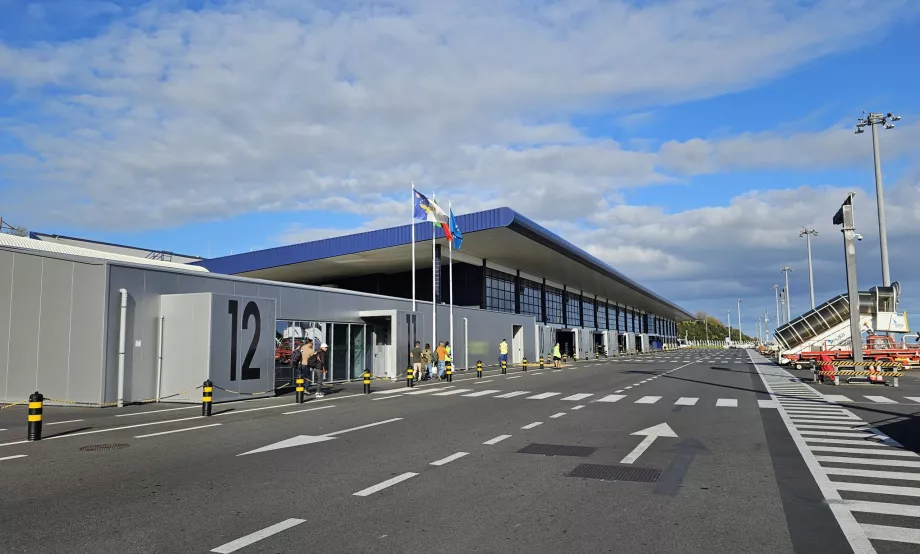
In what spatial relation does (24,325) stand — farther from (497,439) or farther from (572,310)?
(572,310)

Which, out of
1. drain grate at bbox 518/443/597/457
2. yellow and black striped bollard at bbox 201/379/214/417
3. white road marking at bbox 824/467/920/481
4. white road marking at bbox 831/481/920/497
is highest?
yellow and black striped bollard at bbox 201/379/214/417

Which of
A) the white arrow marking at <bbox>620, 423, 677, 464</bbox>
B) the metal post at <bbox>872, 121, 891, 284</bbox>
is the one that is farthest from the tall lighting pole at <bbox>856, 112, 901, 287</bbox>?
the white arrow marking at <bbox>620, 423, 677, 464</bbox>

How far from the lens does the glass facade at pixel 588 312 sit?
3312 inches

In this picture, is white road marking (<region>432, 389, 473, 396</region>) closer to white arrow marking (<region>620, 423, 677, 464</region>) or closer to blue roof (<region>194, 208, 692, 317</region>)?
white arrow marking (<region>620, 423, 677, 464</region>)

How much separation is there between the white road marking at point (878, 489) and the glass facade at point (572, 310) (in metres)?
67.1

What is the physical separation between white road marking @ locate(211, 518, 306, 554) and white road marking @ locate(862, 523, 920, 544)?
524 cm

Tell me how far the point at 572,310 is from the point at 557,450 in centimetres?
6914

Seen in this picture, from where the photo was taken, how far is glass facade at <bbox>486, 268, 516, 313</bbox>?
51.2m

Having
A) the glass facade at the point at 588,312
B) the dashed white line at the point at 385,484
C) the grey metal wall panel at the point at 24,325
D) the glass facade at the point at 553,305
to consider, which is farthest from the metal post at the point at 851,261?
the glass facade at the point at 588,312

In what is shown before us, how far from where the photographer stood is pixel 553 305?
69375 mm

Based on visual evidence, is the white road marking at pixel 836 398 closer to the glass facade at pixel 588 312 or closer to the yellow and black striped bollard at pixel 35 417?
the yellow and black striped bollard at pixel 35 417

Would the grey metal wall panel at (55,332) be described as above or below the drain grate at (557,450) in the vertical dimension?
above

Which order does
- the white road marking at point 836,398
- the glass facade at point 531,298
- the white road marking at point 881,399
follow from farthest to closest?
the glass facade at point 531,298 < the white road marking at point 836,398 < the white road marking at point 881,399

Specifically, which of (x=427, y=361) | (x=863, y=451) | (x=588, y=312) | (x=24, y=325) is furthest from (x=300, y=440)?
(x=588, y=312)
